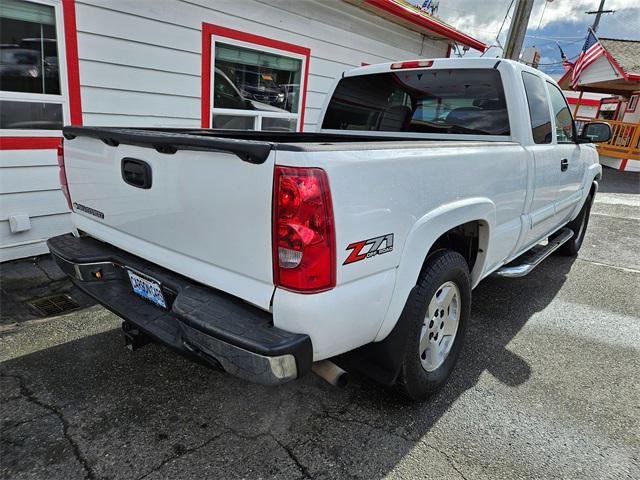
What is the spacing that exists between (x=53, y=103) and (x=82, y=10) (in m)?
0.93

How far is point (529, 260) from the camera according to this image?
3.91 metres

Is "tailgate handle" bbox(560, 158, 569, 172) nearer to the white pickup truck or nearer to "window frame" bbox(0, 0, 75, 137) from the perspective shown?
the white pickup truck

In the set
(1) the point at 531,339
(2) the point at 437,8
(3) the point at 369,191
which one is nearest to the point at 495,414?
(1) the point at 531,339

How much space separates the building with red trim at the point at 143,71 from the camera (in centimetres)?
408

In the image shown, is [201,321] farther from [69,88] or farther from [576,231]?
[576,231]

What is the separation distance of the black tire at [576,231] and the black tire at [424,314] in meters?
3.69

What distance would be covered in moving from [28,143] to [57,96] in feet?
1.74

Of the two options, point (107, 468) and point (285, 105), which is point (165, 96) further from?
point (107, 468)

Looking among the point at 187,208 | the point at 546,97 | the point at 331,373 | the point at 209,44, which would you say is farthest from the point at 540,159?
the point at 209,44

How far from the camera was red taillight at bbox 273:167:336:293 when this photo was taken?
1.65 m

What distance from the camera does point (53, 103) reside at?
14.0 ft

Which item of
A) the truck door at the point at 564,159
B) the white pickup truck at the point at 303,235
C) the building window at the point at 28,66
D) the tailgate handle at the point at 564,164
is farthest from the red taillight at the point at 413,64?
the building window at the point at 28,66

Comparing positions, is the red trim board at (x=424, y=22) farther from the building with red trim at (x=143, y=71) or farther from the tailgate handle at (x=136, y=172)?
the tailgate handle at (x=136, y=172)

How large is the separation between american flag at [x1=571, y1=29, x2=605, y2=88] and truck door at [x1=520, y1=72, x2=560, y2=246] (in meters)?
17.3
